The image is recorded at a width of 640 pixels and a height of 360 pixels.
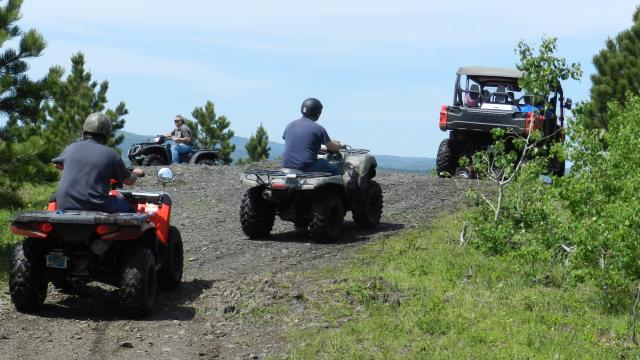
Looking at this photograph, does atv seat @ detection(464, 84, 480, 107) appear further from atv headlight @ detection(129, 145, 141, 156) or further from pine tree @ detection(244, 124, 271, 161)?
pine tree @ detection(244, 124, 271, 161)

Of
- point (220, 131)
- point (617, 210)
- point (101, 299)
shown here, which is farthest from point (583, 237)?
point (220, 131)

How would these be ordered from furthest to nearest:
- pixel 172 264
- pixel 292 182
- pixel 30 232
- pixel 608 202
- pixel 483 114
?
pixel 483 114, pixel 292 182, pixel 608 202, pixel 172 264, pixel 30 232

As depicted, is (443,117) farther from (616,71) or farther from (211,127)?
(211,127)

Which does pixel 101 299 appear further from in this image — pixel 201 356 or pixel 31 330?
pixel 201 356

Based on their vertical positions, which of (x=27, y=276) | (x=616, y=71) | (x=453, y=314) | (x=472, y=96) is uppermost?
(x=616, y=71)

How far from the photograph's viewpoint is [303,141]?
1335 cm

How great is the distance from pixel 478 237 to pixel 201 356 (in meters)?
5.88

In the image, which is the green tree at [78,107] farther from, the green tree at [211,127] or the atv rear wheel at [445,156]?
the atv rear wheel at [445,156]

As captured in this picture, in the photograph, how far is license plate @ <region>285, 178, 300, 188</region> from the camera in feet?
42.6

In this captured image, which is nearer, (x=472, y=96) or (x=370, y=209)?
(x=370, y=209)

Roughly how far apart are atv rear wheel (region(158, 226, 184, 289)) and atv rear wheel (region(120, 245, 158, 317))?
3.23ft

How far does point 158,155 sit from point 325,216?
12980 millimetres

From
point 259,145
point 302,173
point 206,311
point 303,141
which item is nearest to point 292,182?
point 302,173

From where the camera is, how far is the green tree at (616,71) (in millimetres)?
33469
